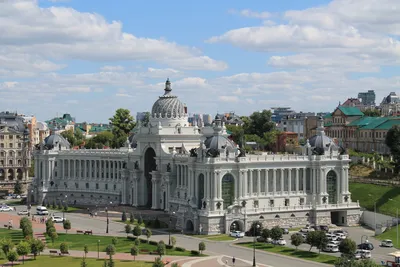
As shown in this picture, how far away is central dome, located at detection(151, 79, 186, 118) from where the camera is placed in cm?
13875

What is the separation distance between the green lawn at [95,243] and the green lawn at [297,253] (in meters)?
10.9

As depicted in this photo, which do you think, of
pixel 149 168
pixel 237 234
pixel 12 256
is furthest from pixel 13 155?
pixel 12 256

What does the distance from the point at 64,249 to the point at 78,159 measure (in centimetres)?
6595

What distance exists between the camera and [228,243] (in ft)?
351

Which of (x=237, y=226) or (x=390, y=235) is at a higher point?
(x=237, y=226)

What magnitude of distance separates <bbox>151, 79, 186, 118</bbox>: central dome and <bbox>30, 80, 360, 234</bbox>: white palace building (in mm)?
177

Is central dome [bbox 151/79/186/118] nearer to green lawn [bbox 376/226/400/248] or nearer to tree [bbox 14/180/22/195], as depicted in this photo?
green lawn [bbox 376/226/400/248]

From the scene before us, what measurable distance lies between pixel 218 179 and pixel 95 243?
70.0 ft

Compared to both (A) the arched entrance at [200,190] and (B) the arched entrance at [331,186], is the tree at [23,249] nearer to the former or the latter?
(A) the arched entrance at [200,190]

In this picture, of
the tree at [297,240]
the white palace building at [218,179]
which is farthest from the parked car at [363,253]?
the white palace building at [218,179]

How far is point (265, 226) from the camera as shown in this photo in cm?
11950

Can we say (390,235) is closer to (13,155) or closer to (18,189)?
(18,189)

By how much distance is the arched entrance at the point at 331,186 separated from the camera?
128m

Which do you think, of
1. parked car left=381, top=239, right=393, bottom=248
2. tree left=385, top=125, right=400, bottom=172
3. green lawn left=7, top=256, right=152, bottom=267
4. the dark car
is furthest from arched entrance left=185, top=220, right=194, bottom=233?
tree left=385, top=125, right=400, bottom=172
